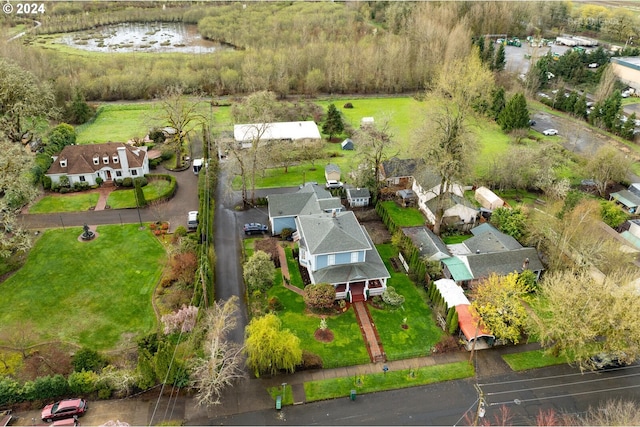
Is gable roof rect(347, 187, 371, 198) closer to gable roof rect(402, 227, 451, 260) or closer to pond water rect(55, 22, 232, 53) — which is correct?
gable roof rect(402, 227, 451, 260)

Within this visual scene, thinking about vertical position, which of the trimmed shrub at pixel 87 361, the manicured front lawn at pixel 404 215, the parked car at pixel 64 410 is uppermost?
the trimmed shrub at pixel 87 361

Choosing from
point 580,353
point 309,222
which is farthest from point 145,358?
point 580,353

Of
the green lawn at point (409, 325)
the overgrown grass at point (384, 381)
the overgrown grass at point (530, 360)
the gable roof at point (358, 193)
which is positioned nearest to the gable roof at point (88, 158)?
the gable roof at point (358, 193)

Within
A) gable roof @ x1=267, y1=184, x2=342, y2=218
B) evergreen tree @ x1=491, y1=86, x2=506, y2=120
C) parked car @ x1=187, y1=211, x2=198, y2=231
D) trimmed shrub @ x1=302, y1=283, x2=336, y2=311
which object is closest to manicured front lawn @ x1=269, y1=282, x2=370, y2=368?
trimmed shrub @ x1=302, y1=283, x2=336, y2=311

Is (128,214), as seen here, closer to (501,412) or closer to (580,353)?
(501,412)

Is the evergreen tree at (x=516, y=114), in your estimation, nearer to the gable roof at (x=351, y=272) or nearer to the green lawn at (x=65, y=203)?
the gable roof at (x=351, y=272)
